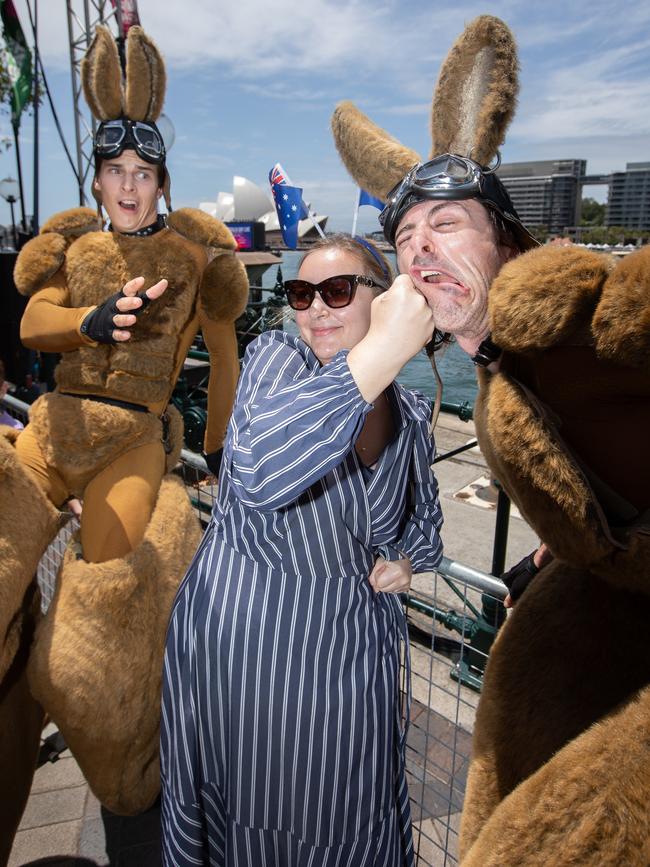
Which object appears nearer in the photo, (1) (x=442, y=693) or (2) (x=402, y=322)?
(2) (x=402, y=322)

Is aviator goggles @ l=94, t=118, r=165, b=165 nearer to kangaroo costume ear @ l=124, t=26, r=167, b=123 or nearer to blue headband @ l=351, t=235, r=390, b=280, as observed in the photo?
kangaroo costume ear @ l=124, t=26, r=167, b=123

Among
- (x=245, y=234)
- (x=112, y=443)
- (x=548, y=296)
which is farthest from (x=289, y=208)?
(x=245, y=234)

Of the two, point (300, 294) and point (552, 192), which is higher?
point (552, 192)

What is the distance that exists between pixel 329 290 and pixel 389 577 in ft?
2.19

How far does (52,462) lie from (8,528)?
32 centimetres

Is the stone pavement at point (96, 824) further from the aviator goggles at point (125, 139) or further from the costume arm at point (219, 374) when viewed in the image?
the aviator goggles at point (125, 139)

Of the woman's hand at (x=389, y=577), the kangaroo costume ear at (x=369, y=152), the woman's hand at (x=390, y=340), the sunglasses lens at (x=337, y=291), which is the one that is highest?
the kangaroo costume ear at (x=369, y=152)

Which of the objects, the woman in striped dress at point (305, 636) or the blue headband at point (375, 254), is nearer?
the woman in striped dress at point (305, 636)

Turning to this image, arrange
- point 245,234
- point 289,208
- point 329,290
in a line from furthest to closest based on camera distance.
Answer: point 245,234 < point 289,208 < point 329,290

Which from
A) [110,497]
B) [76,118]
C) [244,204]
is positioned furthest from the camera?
[244,204]

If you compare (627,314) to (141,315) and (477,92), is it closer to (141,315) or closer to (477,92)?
(477,92)

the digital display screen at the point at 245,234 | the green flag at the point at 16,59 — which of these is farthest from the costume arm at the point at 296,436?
the digital display screen at the point at 245,234

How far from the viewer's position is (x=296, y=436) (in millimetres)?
1055

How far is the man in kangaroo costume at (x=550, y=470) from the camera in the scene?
851 millimetres
